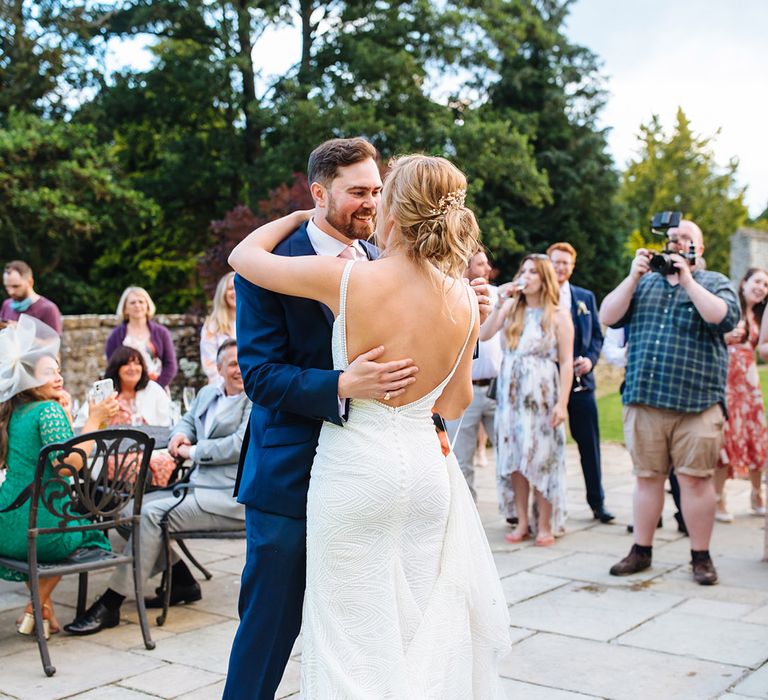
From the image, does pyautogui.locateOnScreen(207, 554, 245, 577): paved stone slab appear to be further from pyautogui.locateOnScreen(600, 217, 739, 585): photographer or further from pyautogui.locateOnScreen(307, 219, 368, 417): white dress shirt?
pyautogui.locateOnScreen(307, 219, 368, 417): white dress shirt

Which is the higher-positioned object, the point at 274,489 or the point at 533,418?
the point at 274,489

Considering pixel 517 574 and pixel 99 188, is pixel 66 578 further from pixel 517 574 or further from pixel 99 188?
pixel 99 188

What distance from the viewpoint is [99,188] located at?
16.6 m

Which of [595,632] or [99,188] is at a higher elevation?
[99,188]

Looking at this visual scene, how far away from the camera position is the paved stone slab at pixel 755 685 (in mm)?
3670

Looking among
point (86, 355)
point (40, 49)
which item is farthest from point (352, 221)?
point (40, 49)

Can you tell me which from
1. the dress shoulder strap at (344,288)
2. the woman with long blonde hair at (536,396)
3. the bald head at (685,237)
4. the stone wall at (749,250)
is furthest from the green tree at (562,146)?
the dress shoulder strap at (344,288)

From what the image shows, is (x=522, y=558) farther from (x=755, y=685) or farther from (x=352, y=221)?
(x=352, y=221)

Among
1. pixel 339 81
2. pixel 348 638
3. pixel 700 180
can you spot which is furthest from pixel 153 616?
pixel 700 180

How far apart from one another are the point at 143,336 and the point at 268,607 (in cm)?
541

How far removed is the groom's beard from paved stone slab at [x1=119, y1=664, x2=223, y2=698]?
81.7 inches

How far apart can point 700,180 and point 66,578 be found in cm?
3854

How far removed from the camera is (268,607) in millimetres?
2637

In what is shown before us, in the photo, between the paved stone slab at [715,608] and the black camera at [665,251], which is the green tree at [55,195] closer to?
the black camera at [665,251]
